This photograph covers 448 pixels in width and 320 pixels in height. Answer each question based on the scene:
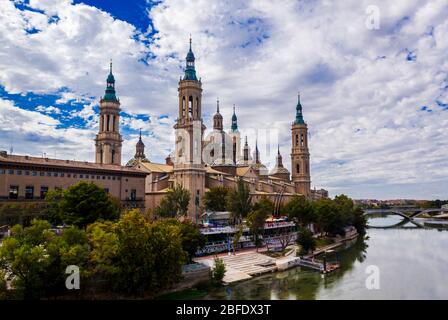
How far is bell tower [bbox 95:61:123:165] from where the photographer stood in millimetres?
85938

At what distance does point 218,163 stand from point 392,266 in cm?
5273

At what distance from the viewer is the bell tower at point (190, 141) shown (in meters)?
75.9

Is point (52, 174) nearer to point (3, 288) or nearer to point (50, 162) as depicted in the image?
point (50, 162)

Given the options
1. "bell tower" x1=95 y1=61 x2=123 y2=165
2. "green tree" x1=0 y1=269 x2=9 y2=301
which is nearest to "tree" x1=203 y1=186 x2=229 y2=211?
"bell tower" x1=95 y1=61 x2=123 y2=165

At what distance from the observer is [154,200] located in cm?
7819

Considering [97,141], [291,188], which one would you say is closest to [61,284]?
[97,141]

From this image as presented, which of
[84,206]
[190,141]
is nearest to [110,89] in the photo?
[190,141]

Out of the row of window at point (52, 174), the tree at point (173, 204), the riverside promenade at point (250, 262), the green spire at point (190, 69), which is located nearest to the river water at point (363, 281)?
the riverside promenade at point (250, 262)

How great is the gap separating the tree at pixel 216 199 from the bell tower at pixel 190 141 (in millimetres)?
3399

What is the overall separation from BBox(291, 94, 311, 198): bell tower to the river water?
186 ft

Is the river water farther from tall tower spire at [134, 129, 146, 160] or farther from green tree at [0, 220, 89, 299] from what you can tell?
tall tower spire at [134, 129, 146, 160]

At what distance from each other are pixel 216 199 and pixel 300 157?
53.3 metres
